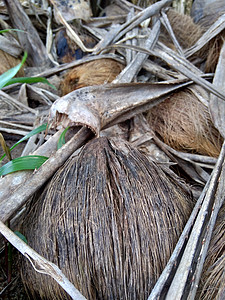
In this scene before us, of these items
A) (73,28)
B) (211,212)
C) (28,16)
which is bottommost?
(211,212)

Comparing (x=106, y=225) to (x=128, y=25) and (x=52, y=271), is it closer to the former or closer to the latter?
(x=52, y=271)

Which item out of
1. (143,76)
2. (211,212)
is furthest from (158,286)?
(143,76)

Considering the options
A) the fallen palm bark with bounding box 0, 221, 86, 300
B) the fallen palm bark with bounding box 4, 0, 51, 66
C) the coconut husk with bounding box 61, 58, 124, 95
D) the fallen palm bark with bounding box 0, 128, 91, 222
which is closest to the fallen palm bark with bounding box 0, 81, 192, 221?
the fallen palm bark with bounding box 0, 128, 91, 222

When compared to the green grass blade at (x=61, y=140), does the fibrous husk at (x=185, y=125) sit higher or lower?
lower

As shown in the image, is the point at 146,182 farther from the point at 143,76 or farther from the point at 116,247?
the point at 143,76

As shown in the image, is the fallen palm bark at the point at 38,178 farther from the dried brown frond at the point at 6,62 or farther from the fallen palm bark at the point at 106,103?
the dried brown frond at the point at 6,62

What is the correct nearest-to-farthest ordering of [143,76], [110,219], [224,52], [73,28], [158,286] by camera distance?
[158,286] < [110,219] < [224,52] < [143,76] < [73,28]

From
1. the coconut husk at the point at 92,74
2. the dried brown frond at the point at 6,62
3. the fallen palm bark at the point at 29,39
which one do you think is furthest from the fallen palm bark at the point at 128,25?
the dried brown frond at the point at 6,62

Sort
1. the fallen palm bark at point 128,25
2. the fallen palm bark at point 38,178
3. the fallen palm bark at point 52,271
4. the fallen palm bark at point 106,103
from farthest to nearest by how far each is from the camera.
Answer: the fallen palm bark at point 128,25
the fallen palm bark at point 106,103
the fallen palm bark at point 38,178
the fallen palm bark at point 52,271
